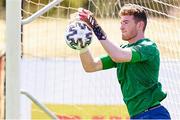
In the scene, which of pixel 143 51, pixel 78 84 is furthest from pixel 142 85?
pixel 78 84

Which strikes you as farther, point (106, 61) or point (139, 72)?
point (106, 61)

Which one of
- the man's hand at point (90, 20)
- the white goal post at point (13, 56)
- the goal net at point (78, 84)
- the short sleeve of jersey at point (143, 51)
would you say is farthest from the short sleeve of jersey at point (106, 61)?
the goal net at point (78, 84)

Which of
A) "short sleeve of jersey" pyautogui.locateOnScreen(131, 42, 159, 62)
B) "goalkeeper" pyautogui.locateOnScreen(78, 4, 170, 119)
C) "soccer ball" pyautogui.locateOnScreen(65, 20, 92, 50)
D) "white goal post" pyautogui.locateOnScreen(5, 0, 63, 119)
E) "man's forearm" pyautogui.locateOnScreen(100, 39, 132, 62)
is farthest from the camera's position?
"goalkeeper" pyautogui.locateOnScreen(78, 4, 170, 119)

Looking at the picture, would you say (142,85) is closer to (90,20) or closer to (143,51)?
(143,51)

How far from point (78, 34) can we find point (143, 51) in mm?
654

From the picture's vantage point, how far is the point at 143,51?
6.18 metres

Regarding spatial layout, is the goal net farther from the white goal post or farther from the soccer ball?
the white goal post

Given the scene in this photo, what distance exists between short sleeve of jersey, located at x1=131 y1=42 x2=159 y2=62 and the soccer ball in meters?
0.49

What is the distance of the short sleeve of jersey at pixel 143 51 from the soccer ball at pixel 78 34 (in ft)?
1.59

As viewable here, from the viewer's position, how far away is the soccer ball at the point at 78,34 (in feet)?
18.7

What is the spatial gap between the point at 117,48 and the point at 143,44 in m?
0.38

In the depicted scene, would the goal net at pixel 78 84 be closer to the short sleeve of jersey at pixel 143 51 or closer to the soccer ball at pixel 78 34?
the short sleeve of jersey at pixel 143 51

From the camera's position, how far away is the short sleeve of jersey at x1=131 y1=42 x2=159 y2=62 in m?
6.11

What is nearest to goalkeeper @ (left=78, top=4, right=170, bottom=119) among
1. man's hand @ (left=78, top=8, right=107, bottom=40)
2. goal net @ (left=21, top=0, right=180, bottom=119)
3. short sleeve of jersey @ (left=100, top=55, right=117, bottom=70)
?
short sleeve of jersey @ (left=100, top=55, right=117, bottom=70)
